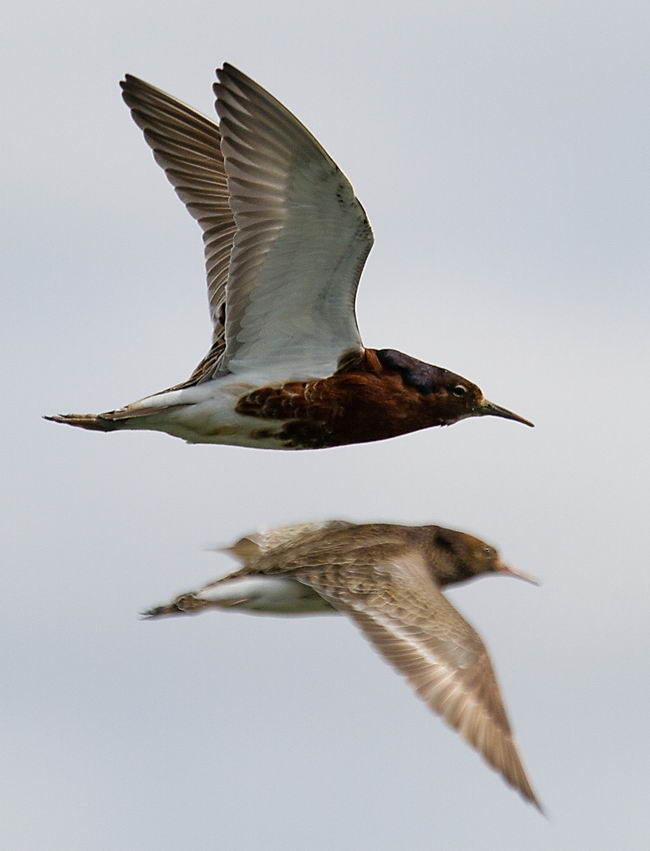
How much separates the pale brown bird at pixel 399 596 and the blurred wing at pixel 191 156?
319cm

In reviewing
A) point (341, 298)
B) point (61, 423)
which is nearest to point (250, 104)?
point (341, 298)

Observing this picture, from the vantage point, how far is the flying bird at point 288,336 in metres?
16.5

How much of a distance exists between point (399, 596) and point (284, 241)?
286cm

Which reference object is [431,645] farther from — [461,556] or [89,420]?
[89,420]

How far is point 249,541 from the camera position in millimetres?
17859

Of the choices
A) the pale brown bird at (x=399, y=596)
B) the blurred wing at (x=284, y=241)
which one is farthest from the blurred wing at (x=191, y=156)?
the pale brown bird at (x=399, y=596)

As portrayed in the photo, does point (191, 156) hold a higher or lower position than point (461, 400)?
higher

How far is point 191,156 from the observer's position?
20.1 m

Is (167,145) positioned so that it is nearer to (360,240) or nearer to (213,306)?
(213,306)

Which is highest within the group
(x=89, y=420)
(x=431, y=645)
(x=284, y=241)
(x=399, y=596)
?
(x=284, y=241)

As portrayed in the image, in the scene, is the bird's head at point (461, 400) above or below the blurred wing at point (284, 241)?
below

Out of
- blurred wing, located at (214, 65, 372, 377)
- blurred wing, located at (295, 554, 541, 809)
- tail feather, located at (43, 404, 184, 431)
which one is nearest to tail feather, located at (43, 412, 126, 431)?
tail feather, located at (43, 404, 184, 431)

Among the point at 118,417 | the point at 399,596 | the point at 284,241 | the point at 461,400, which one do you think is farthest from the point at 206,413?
the point at 399,596

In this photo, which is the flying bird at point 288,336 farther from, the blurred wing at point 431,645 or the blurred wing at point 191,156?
the blurred wing at point 431,645
